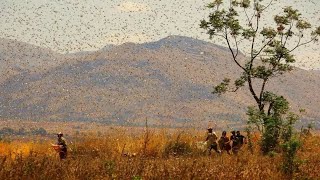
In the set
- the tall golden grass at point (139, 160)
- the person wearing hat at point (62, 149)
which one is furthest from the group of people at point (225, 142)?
the person wearing hat at point (62, 149)

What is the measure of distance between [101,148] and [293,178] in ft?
32.1

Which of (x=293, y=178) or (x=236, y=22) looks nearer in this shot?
(x=293, y=178)

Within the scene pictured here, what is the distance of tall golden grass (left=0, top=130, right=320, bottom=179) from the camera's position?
690 cm

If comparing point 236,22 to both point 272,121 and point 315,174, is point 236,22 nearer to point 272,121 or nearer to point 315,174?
point 272,121

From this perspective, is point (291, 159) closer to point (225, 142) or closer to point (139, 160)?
point (139, 160)

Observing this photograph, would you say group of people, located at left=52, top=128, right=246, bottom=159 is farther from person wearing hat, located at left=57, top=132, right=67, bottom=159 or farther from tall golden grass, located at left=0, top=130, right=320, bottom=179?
tall golden grass, located at left=0, top=130, right=320, bottom=179

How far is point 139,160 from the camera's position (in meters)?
11.4

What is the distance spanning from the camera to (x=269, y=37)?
79.3 feet

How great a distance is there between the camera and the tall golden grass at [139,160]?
690cm

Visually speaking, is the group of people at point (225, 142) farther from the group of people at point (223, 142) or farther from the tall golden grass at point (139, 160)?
the tall golden grass at point (139, 160)

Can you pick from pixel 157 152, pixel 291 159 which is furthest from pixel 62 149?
pixel 291 159

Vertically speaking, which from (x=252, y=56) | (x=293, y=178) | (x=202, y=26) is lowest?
(x=293, y=178)

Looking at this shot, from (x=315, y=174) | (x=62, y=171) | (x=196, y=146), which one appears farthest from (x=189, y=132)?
(x=62, y=171)

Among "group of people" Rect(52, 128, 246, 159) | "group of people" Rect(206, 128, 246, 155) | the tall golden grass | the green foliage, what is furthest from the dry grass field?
"group of people" Rect(206, 128, 246, 155)
